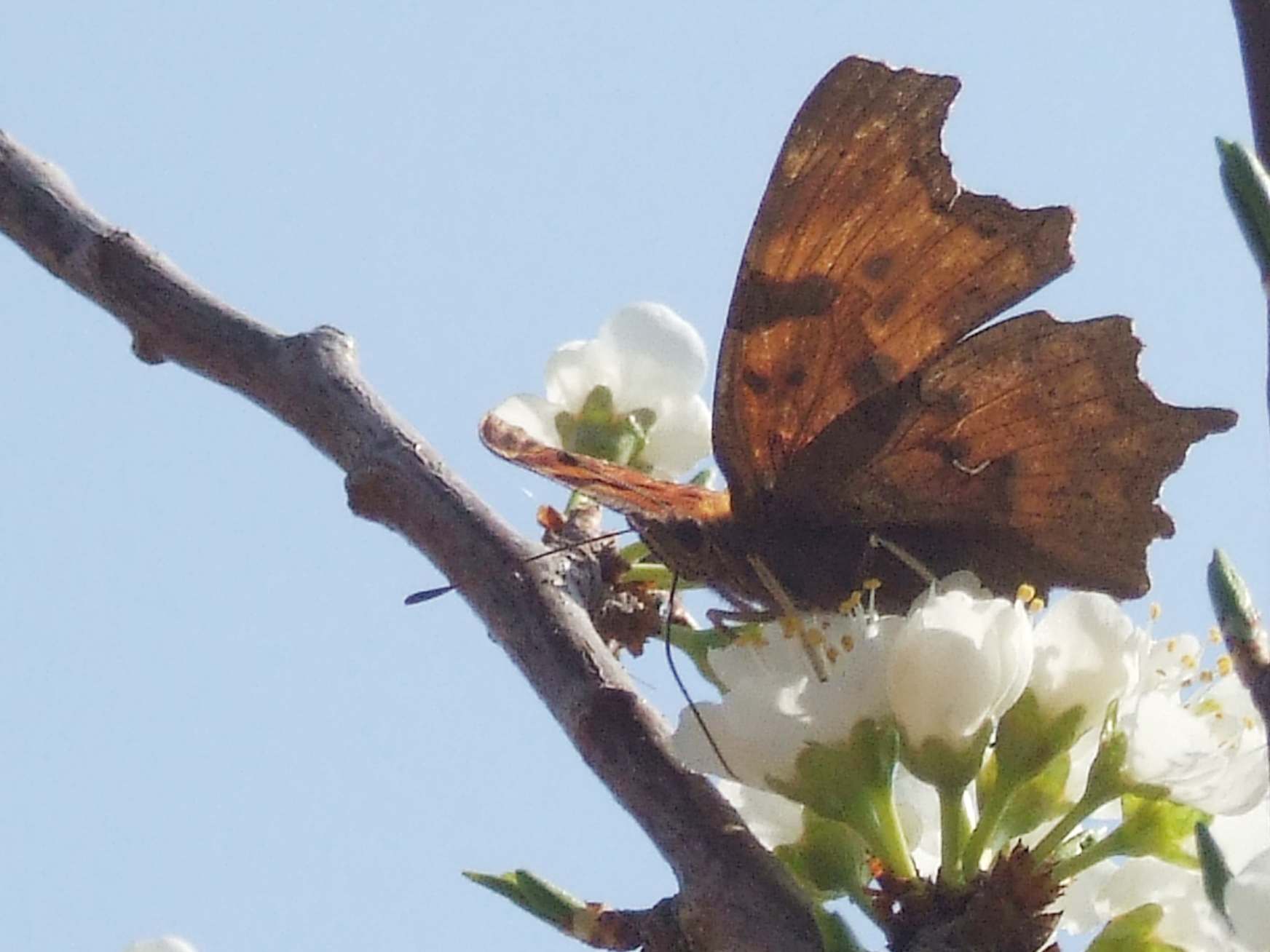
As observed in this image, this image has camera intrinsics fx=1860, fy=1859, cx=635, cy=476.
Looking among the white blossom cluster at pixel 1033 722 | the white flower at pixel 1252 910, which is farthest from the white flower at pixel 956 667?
the white flower at pixel 1252 910

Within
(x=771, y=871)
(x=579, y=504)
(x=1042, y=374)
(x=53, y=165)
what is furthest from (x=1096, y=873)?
(x=53, y=165)

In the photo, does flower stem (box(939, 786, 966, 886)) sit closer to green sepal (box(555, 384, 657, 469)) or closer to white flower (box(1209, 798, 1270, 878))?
white flower (box(1209, 798, 1270, 878))

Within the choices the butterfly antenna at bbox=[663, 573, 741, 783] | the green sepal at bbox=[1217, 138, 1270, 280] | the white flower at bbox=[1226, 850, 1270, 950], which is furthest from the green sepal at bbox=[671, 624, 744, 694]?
the green sepal at bbox=[1217, 138, 1270, 280]

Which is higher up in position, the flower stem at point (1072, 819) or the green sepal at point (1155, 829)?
the flower stem at point (1072, 819)

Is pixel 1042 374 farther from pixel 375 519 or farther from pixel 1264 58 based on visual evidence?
pixel 1264 58

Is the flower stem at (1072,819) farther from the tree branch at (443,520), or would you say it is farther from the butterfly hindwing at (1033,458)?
the butterfly hindwing at (1033,458)

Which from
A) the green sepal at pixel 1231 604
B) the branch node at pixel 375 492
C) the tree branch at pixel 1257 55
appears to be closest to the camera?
the tree branch at pixel 1257 55
